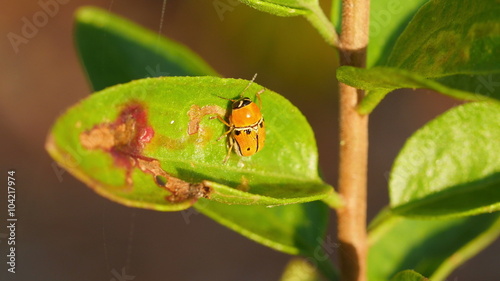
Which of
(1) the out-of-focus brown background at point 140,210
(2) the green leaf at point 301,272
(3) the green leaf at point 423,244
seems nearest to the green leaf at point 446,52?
(3) the green leaf at point 423,244

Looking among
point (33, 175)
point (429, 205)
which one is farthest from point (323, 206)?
point (33, 175)

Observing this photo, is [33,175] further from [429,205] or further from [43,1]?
[429,205]

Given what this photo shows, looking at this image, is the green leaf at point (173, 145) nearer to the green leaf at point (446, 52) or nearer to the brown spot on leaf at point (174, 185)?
the brown spot on leaf at point (174, 185)

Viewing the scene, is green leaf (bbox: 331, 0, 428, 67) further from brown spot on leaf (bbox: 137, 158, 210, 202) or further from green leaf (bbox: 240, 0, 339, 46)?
brown spot on leaf (bbox: 137, 158, 210, 202)

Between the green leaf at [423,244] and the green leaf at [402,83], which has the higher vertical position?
the green leaf at [402,83]

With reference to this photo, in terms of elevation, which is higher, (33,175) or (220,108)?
(220,108)

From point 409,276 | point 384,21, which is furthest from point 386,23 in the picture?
point 409,276
